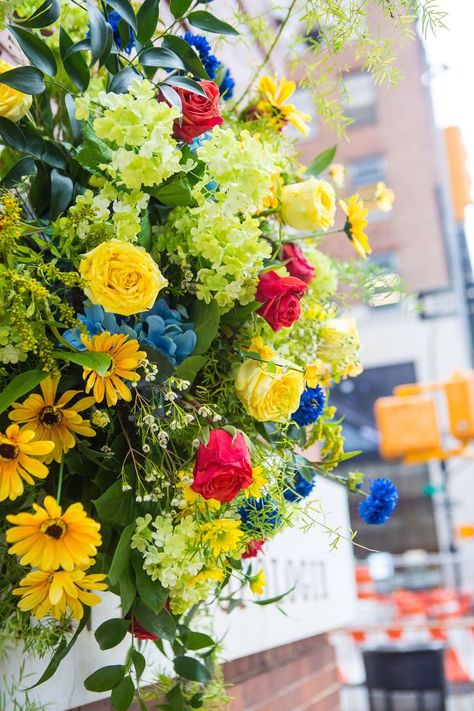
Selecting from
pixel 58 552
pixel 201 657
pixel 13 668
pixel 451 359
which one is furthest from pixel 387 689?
pixel 451 359

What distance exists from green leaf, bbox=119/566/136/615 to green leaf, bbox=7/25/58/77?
1.64 ft

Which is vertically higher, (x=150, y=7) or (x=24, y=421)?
(x=150, y=7)

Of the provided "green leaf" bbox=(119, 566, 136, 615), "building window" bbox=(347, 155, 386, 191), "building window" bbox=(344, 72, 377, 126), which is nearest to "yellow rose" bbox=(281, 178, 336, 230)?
"green leaf" bbox=(119, 566, 136, 615)

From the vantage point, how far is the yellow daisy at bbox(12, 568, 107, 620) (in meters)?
0.66

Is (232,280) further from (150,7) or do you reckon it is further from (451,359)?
(451,359)

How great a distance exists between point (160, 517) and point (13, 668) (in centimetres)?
27

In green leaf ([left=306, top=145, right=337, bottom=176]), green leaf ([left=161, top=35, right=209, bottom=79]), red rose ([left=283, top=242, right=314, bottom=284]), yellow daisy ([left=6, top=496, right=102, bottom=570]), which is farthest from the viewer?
green leaf ([left=306, top=145, right=337, bottom=176])

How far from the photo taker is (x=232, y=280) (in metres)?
0.80

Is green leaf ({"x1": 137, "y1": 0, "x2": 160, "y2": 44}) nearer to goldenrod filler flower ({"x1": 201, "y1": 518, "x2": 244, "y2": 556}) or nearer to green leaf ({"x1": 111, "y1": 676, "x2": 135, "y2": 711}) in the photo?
goldenrod filler flower ({"x1": 201, "y1": 518, "x2": 244, "y2": 556})

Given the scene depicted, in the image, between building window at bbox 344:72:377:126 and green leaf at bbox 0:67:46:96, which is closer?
green leaf at bbox 0:67:46:96

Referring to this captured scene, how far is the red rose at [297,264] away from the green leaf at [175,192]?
8.4 inches

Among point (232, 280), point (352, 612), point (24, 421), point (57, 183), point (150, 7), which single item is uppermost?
point (150, 7)

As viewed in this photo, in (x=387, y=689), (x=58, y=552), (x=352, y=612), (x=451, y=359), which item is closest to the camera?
(x=58, y=552)

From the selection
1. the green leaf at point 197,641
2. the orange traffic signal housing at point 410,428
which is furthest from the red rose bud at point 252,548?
the orange traffic signal housing at point 410,428
